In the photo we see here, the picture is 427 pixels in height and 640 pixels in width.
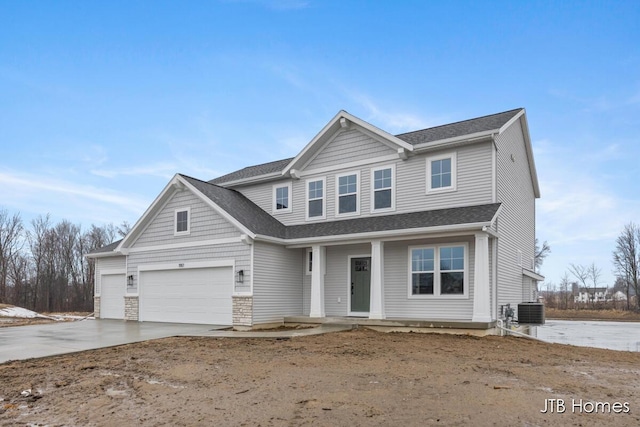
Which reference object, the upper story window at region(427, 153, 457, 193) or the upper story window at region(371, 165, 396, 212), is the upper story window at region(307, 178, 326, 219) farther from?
the upper story window at region(427, 153, 457, 193)

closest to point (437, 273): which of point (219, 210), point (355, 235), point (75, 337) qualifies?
point (355, 235)

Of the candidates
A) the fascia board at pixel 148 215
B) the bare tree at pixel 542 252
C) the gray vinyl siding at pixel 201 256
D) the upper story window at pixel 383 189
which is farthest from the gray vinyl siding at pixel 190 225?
the bare tree at pixel 542 252

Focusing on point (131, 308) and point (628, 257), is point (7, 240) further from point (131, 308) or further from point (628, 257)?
point (628, 257)

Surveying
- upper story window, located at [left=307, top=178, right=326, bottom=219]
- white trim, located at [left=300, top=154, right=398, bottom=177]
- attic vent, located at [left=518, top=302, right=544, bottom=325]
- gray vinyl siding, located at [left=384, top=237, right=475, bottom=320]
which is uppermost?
white trim, located at [left=300, top=154, right=398, bottom=177]

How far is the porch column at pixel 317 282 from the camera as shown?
1514cm

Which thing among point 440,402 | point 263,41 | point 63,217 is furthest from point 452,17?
point 63,217

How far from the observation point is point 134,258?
60.6 feet

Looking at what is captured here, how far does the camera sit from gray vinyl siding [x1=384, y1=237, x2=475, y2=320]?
13211 millimetres

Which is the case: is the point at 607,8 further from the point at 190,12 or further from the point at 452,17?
the point at 190,12

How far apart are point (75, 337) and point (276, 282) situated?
6.21m

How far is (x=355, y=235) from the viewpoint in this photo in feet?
46.8

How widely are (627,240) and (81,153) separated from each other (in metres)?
47.6

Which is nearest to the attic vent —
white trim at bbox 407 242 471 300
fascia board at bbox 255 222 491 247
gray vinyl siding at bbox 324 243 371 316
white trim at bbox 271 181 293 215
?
white trim at bbox 407 242 471 300

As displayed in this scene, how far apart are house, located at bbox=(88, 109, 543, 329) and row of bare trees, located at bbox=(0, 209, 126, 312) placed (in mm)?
29223
